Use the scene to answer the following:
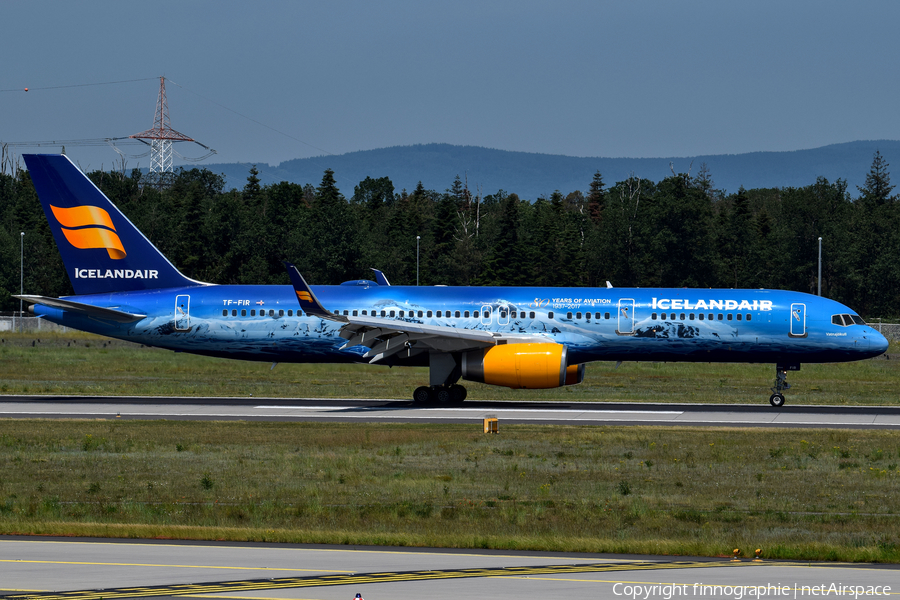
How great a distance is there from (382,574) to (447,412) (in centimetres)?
2227

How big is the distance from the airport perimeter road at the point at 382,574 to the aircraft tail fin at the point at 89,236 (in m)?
26.1

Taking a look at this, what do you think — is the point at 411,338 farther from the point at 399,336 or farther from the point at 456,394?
the point at 456,394

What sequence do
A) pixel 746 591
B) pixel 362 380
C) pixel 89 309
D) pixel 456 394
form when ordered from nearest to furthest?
pixel 746 591 < pixel 456 394 < pixel 89 309 < pixel 362 380

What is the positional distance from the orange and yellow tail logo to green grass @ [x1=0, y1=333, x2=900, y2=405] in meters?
6.03

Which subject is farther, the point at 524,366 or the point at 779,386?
the point at 779,386

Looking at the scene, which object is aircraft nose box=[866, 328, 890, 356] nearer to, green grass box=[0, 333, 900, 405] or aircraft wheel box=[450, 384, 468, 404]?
green grass box=[0, 333, 900, 405]

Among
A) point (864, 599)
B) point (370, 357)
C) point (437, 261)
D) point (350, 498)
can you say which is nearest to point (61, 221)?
point (370, 357)

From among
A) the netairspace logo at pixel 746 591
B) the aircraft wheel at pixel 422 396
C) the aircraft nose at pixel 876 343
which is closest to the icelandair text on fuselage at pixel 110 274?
the aircraft wheel at pixel 422 396

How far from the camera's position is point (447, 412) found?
1372 inches

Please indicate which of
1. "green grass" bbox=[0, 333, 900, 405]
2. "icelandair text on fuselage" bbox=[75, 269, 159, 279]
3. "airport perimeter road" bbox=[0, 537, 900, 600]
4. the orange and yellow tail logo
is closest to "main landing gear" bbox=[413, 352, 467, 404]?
"green grass" bbox=[0, 333, 900, 405]

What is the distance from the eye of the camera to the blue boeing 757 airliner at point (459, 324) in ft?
119

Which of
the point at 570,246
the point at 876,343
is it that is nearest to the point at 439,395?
the point at 876,343

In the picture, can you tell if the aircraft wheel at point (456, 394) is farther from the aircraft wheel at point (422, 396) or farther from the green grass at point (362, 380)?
the green grass at point (362, 380)

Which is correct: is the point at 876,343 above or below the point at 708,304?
below
